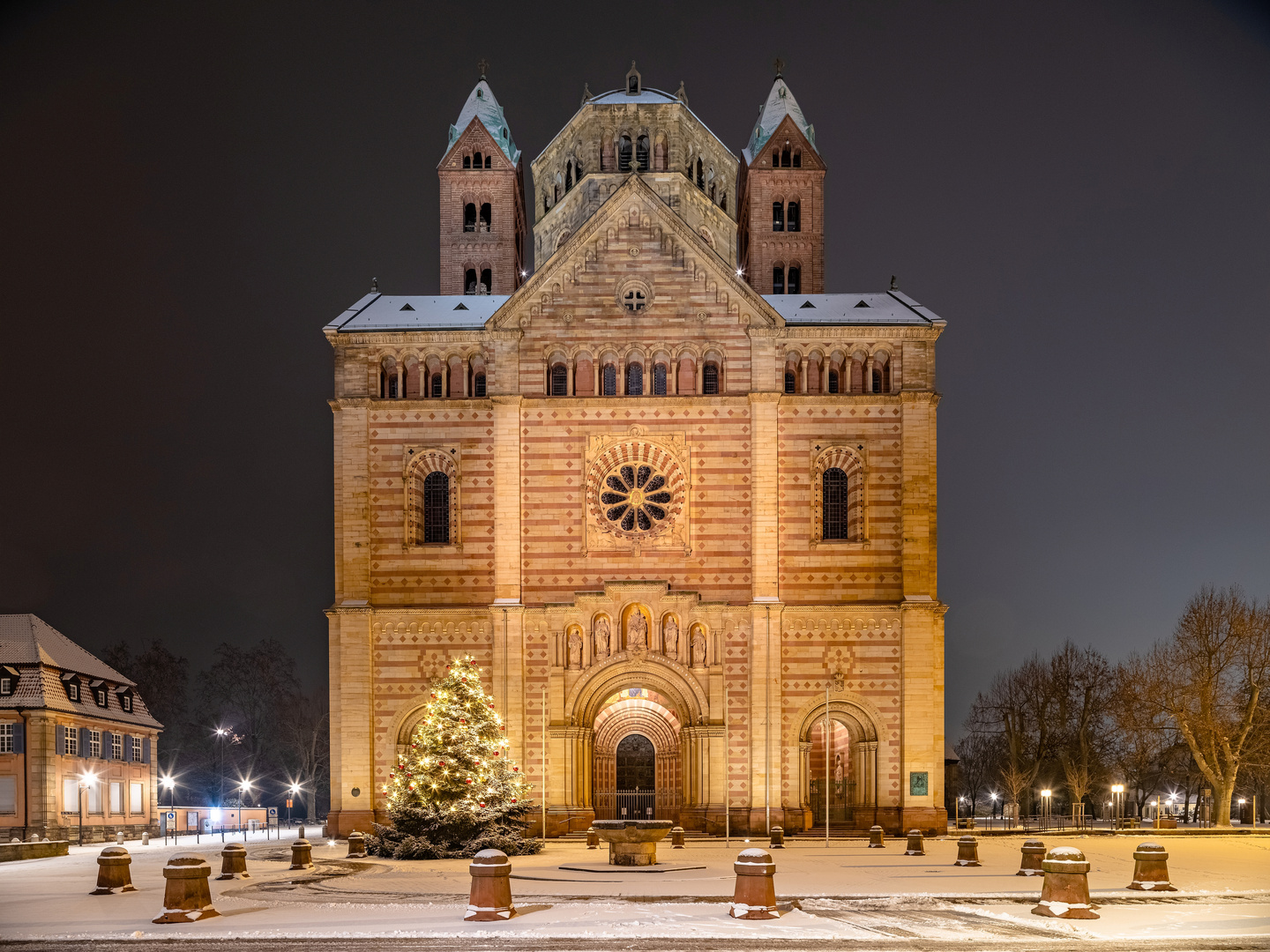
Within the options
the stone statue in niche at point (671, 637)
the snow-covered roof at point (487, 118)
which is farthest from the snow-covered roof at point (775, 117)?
the stone statue in niche at point (671, 637)

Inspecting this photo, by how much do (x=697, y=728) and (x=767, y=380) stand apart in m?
12.6

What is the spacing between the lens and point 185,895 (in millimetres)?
21922

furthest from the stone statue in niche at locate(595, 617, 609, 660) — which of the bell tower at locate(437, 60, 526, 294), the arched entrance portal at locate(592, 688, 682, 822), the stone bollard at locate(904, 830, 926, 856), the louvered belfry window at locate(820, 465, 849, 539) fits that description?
the bell tower at locate(437, 60, 526, 294)

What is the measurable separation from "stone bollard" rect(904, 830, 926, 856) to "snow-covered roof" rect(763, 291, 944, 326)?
1832 centimetres

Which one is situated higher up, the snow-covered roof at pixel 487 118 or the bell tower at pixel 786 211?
the snow-covered roof at pixel 487 118

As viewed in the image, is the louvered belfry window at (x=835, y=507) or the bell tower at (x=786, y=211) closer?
the louvered belfry window at (x=835, y=507)

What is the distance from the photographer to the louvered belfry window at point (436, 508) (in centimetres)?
4556

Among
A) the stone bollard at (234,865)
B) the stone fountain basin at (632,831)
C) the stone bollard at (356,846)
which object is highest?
the stone fountain basin at (632,831)

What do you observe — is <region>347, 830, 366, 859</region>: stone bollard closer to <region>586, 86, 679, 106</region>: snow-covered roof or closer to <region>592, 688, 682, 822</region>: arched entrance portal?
<region>592, 688, 682, 822</region>: arched entrance portal

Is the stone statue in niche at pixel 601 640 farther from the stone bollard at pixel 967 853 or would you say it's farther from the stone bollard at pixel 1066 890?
the stone bollard at pixel 1066 890

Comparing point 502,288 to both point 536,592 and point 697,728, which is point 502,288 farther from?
point 697,728

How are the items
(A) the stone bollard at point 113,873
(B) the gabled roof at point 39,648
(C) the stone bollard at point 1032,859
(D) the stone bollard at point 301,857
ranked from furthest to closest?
1. (B) the gabled roof at point 39,648
2. (D) the stone bollard at point 301,857
3. (C) the stone bollard at point 1032,859
4. (A) the stone bollard at point 113,873

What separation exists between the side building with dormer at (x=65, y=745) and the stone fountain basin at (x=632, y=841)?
100 ft

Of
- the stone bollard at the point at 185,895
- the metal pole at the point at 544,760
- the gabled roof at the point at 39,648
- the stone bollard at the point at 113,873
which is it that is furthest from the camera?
the gabled roof at the point at 39,648
